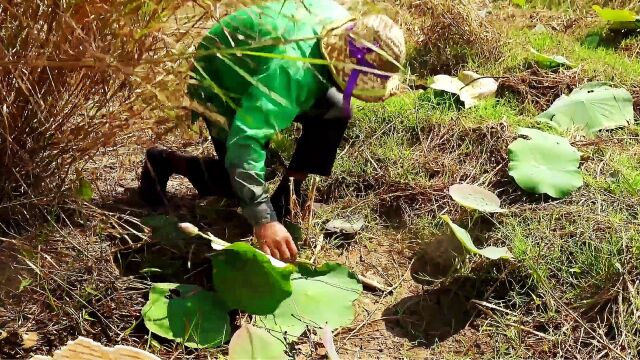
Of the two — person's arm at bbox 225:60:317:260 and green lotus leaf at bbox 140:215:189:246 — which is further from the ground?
person's arm at bbox 225:60:317:260

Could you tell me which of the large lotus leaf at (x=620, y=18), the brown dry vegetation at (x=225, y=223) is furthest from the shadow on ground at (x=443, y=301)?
the large lotus leaf at (x=620, y=18)

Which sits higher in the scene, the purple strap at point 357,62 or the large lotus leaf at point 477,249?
the purple strap at point 357,62

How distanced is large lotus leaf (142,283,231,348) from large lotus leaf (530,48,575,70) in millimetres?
1860

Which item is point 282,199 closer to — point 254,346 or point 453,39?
point 254,346

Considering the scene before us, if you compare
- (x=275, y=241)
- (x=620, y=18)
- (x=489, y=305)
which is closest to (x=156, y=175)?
(x=275, y=241)

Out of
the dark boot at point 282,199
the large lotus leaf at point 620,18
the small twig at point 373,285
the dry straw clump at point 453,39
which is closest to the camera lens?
the small twig at point 373,285

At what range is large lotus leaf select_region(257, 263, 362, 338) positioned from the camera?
197cm

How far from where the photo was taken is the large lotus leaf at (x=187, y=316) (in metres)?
1.87

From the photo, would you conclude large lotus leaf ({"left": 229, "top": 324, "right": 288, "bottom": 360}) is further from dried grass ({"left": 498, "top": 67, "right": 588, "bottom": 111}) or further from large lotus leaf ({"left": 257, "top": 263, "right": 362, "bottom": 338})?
dried grass ({"left": 498, "top": 67, "right": 588, "bottom": 111})

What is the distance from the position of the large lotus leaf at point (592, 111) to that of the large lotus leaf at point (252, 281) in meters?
1.34

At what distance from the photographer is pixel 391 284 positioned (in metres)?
2.26

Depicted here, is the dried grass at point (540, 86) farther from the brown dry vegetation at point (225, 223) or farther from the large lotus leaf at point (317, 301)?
the large lotus leaf at point (317, 301)

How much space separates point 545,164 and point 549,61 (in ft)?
2.91

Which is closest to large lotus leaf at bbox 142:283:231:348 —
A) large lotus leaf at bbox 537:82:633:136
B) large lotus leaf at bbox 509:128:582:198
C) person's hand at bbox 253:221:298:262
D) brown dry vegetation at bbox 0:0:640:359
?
brown dry vegetation at bbox 0:0:640:359
